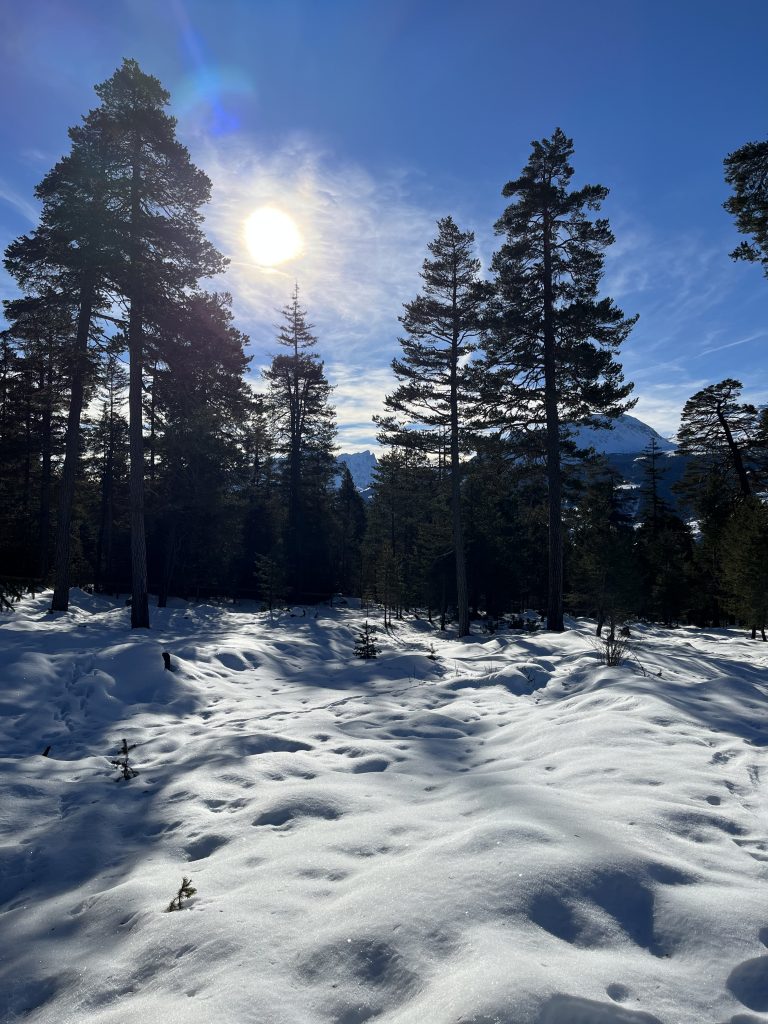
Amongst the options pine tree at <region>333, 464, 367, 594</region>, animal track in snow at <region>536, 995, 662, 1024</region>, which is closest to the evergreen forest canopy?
animal track in snow at <region>536, 995, 662, 1024</region>

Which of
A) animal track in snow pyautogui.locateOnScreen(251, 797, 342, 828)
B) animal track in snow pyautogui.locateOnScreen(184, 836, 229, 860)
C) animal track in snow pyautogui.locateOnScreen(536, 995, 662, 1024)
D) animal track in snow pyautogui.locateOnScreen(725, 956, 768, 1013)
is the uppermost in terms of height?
animal track in snow pyautogui.locateOnScreen(536, 995, 662, 1024)

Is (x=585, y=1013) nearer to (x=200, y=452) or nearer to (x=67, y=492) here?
(x=67, y=492)

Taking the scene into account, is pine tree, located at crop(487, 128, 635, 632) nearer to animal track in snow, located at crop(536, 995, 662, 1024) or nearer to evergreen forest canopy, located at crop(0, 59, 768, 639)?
evergreen forest canopy, located at crop(0, 59, 768, 639)

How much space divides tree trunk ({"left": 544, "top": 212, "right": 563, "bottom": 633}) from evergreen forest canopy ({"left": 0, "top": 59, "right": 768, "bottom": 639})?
0.06 m

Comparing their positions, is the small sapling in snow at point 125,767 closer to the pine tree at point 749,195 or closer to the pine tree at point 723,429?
the pine tree at point 749,195

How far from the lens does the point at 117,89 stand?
43.5 ft

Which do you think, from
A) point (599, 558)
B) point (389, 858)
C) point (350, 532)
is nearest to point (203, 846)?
point (389, 858)

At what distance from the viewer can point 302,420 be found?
29797mm

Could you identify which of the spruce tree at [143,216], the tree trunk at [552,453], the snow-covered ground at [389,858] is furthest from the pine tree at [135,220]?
the tree trunk at [552,453]

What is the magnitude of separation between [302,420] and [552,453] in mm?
17299

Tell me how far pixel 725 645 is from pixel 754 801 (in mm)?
13776

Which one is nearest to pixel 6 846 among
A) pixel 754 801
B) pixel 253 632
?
pixel 754 801

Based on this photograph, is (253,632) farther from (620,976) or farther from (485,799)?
(620,976)

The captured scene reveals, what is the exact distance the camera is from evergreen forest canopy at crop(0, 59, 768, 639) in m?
13.2
